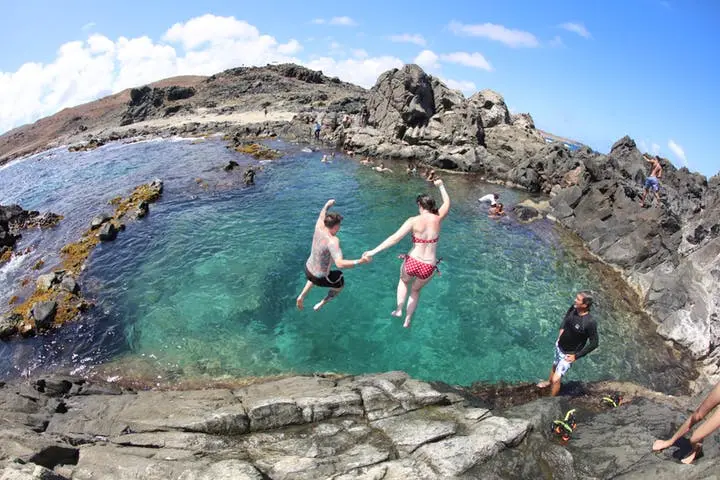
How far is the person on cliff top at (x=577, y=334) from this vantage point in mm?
10852

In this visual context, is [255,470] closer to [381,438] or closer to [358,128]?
[381,438]

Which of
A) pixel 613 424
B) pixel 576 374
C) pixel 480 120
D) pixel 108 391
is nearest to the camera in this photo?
pixel 613 424

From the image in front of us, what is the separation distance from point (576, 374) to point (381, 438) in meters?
9.94

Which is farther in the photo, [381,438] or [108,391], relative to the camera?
[108,391]

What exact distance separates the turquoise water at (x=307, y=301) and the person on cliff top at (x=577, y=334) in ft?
10.5

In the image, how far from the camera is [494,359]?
15555 millimetres

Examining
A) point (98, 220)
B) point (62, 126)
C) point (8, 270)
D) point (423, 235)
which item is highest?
point (62, 126)

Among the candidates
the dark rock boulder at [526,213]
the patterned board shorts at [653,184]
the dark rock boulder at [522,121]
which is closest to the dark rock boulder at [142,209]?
the dark rock boulder at [526,213]

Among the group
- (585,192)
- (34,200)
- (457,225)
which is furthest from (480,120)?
(34,200)

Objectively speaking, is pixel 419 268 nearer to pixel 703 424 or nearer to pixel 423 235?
pixel 423 235

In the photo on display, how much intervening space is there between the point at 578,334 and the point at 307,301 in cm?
1144

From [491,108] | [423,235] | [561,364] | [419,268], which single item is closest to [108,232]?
[419,268]

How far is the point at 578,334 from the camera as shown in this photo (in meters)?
11.1

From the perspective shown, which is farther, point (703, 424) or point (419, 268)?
point (419, 268)
